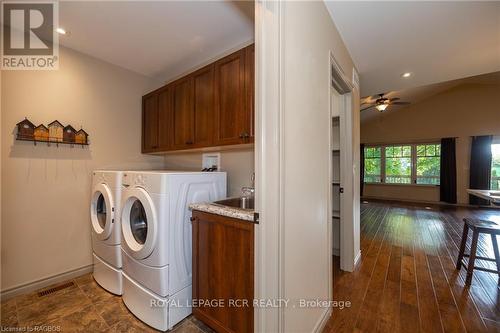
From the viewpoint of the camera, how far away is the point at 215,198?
1.86 meters

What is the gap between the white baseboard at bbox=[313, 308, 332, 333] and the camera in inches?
54.3

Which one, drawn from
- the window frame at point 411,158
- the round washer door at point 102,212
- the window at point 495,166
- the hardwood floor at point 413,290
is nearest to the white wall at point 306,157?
the hardwood floor at point 413,290

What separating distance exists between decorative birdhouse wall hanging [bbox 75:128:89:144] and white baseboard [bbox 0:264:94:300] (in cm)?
138

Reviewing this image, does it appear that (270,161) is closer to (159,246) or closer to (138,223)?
(159,246)

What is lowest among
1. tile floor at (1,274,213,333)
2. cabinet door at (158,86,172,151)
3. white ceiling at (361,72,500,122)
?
tile floor at (1,274,213,333)

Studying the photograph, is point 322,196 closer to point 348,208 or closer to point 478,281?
point 348,208

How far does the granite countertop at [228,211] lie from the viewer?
3.74ft

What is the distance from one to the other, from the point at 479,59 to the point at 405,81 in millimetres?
746

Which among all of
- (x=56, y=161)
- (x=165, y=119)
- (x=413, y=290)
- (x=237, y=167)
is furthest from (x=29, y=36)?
(x=413, y=290)

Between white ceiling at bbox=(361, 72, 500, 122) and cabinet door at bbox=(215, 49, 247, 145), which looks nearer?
cabinet door at bbox=(215, 49, 247, 145)

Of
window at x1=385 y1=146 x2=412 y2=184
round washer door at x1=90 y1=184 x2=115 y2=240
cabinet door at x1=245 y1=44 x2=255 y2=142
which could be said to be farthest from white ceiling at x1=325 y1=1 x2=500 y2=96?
window at x1=385 y1=146 x2=412 y2=184

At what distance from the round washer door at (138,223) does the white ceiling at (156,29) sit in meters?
1.42

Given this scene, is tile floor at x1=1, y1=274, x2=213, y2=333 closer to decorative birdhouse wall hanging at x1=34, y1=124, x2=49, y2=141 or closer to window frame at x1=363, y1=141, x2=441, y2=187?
decorative birdhouse wall hanging at x1=34, y1=124, x2=49, y2=141

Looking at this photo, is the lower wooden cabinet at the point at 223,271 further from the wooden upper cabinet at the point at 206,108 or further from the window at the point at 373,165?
the window at the point at 373,165
